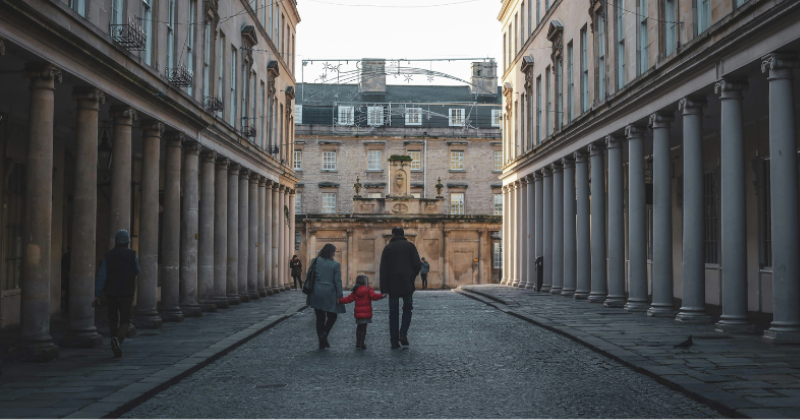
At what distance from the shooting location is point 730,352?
12.4 meters

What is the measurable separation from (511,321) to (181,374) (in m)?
11.1

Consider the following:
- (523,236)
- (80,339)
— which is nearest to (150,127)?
(80,339)

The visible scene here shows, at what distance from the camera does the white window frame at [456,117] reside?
72.4m

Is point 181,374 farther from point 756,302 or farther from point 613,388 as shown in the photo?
point 756,302

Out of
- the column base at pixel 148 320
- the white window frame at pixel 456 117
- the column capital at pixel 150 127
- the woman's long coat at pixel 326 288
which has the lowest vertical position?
the column base at pixel 148 320

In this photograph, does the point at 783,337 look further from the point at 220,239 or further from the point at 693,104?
the point at 220,239

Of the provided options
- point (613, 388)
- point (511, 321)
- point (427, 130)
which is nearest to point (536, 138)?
point (511, 321)

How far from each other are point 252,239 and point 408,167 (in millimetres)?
25549

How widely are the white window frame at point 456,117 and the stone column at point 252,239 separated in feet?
138

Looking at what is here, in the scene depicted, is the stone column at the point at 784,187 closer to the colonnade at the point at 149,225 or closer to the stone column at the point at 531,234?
the colonnade at the point at 149,225

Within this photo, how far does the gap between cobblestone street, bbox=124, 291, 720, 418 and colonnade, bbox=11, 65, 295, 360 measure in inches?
118

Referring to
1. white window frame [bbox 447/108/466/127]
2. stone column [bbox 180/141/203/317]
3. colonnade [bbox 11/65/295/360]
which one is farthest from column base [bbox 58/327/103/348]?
white window frame [bbox 447/108/466/127]

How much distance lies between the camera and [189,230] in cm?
2198

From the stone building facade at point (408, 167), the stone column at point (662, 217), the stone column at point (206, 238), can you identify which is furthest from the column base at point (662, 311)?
the stone building facade at point (408, 167)
